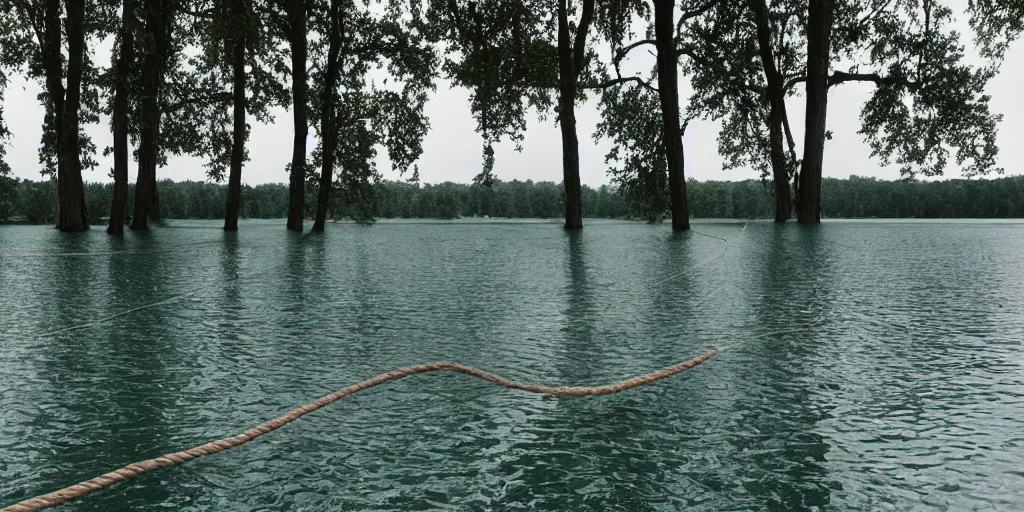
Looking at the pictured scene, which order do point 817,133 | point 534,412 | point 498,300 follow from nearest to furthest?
point 534,412 → point 498,300 → point 817,133

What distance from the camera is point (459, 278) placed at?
354 inches

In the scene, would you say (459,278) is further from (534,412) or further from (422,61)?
(422,61)

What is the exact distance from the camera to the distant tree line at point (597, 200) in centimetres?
7838

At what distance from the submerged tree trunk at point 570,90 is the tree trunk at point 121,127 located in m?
12.6

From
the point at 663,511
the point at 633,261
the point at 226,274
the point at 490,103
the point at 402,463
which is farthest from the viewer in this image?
the point at 490,103

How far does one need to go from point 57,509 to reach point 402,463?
2.96 ft

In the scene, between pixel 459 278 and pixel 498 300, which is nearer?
pixel 498 300

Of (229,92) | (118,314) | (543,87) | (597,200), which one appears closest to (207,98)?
(229,92)

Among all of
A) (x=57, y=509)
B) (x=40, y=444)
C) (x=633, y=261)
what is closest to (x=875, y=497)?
(x=57, y=509)

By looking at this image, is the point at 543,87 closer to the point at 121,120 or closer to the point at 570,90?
the point at 570,90

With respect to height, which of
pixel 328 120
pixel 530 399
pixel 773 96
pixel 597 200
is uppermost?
pixel 773 96

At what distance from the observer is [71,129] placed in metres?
24.7

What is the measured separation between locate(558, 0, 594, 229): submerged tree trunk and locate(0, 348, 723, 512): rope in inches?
919

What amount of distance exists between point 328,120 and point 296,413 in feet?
84.9
